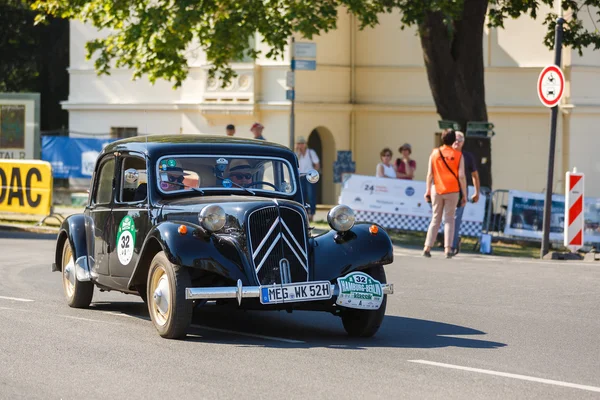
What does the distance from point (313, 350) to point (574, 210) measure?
10596 millimetres

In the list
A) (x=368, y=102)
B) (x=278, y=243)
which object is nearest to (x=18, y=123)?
(x=368, y=102)

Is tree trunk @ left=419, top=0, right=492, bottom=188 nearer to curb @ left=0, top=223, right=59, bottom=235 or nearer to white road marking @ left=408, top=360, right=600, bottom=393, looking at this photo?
curb @ left=0, top=223, right=59, bottom=235

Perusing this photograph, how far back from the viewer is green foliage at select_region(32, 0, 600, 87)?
71.9 ft

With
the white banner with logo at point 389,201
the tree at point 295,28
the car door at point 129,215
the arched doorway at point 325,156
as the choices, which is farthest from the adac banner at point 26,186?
the car door at point 129,215

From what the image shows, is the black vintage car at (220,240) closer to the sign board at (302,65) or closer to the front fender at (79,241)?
the front fender at (79,241)

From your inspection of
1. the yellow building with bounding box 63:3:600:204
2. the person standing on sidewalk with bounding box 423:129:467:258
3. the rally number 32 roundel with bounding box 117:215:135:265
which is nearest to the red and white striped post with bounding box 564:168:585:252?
the person standing on sidewalk with bounding box 423:129:467:258

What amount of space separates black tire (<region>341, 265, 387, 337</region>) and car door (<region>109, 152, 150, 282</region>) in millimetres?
1899

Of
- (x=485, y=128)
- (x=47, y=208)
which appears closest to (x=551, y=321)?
(x=485, y=128)

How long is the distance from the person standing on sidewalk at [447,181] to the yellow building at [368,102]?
14555mm

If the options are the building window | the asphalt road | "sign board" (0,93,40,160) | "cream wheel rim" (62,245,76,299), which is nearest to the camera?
the asphalt road

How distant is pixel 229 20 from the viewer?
22516mm

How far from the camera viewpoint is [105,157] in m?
→ 11.8

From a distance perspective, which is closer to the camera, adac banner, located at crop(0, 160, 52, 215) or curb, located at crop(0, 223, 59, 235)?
curb, located at crop(0, 223, 59, 235)

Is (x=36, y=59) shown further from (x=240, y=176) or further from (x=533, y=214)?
(x=240, y=176)
